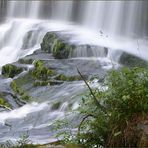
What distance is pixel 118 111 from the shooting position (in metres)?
4.42

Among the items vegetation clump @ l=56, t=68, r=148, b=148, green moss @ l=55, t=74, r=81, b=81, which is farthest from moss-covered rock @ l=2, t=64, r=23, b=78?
vegetation clump @ l=56, t=68, r=148, b=148

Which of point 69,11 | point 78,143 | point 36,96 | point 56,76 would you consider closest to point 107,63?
point 56,76

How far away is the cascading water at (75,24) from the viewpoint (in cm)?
1930

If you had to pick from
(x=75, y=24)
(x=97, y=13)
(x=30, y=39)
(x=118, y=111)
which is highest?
(x=118, y=111)

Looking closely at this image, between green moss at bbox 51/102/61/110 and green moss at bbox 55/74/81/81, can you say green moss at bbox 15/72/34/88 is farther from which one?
green moss at bbox 51/102/61/110

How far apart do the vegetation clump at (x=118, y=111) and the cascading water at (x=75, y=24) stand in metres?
8.62

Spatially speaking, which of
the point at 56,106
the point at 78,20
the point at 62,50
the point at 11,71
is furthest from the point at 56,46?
the point at 78,20

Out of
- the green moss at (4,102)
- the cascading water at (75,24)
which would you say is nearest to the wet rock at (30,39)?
the cascading water at (75,24)

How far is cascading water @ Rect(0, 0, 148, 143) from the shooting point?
19.3m

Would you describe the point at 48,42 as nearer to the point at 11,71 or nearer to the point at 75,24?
the point at 11,71

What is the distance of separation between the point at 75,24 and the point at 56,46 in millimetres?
6383

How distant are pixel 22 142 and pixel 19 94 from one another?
8.62 meters

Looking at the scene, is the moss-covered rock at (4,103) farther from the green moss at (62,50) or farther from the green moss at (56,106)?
the green moss at (62,50)

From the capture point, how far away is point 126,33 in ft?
71.9
